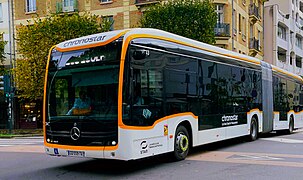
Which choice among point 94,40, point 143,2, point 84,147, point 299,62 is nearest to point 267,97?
point 94,40

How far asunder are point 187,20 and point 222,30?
5965 millimetres

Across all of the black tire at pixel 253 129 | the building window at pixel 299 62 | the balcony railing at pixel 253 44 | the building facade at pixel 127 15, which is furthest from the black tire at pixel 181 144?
the building window at pixel 299 62

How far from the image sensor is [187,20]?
24.4 m

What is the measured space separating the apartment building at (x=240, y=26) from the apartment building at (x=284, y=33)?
1.90 meters

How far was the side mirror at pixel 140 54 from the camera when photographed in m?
8.26

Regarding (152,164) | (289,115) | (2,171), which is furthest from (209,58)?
(289,115)

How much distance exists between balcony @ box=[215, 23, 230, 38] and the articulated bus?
1820 centimetres

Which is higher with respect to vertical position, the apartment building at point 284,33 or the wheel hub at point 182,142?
the apartment building at point 284,33

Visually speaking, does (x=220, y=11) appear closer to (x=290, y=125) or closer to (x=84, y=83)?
(x=290, y=125)

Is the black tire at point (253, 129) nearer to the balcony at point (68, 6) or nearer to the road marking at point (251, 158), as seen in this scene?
the road marking at point (251, 158)

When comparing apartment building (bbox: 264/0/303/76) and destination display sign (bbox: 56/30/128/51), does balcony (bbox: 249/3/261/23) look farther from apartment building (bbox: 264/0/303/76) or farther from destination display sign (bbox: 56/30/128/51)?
destination display sign (bbox: 56/30/128/51)

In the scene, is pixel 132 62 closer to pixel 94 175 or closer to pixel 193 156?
pixel 94 175

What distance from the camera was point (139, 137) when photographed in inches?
321

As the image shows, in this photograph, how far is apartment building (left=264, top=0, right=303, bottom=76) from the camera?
43.7 m
